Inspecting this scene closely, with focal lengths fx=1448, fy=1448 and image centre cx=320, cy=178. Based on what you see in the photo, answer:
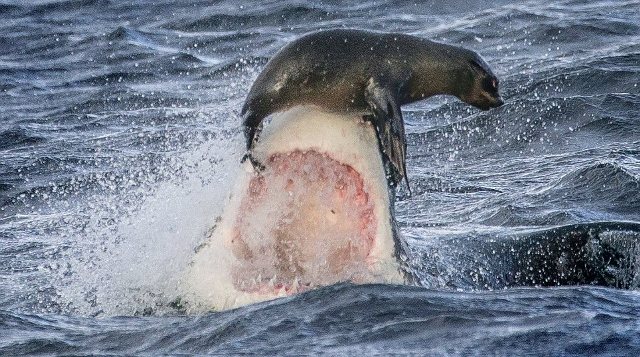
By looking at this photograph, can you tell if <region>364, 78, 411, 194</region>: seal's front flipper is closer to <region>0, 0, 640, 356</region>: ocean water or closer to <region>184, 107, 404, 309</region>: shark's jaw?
<region>184, 107, 404, 309</region>: shark's jaw

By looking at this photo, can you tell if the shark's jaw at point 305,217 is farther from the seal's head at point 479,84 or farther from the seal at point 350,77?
the seal's head at point 479,84

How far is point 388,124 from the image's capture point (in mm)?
5512

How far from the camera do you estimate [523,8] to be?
17906mm

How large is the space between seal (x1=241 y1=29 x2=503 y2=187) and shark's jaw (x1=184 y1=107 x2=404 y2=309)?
0.19ft

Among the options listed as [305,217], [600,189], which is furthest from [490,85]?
[600,189]

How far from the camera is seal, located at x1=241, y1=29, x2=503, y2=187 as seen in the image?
226 inches

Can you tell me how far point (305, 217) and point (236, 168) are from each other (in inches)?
16.6

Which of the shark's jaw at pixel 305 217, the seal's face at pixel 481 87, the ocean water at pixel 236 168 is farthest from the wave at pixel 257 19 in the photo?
the shark's jaw at pixel 305 217

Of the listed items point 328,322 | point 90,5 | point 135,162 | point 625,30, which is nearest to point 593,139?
point 135,162

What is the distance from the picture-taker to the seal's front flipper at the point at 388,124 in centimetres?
547

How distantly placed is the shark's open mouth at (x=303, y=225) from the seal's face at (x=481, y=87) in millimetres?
759

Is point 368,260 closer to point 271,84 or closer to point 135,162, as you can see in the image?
point 271,84

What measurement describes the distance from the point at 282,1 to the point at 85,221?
10.1 meters

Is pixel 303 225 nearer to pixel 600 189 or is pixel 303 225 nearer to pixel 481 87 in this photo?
pixel 481 87
